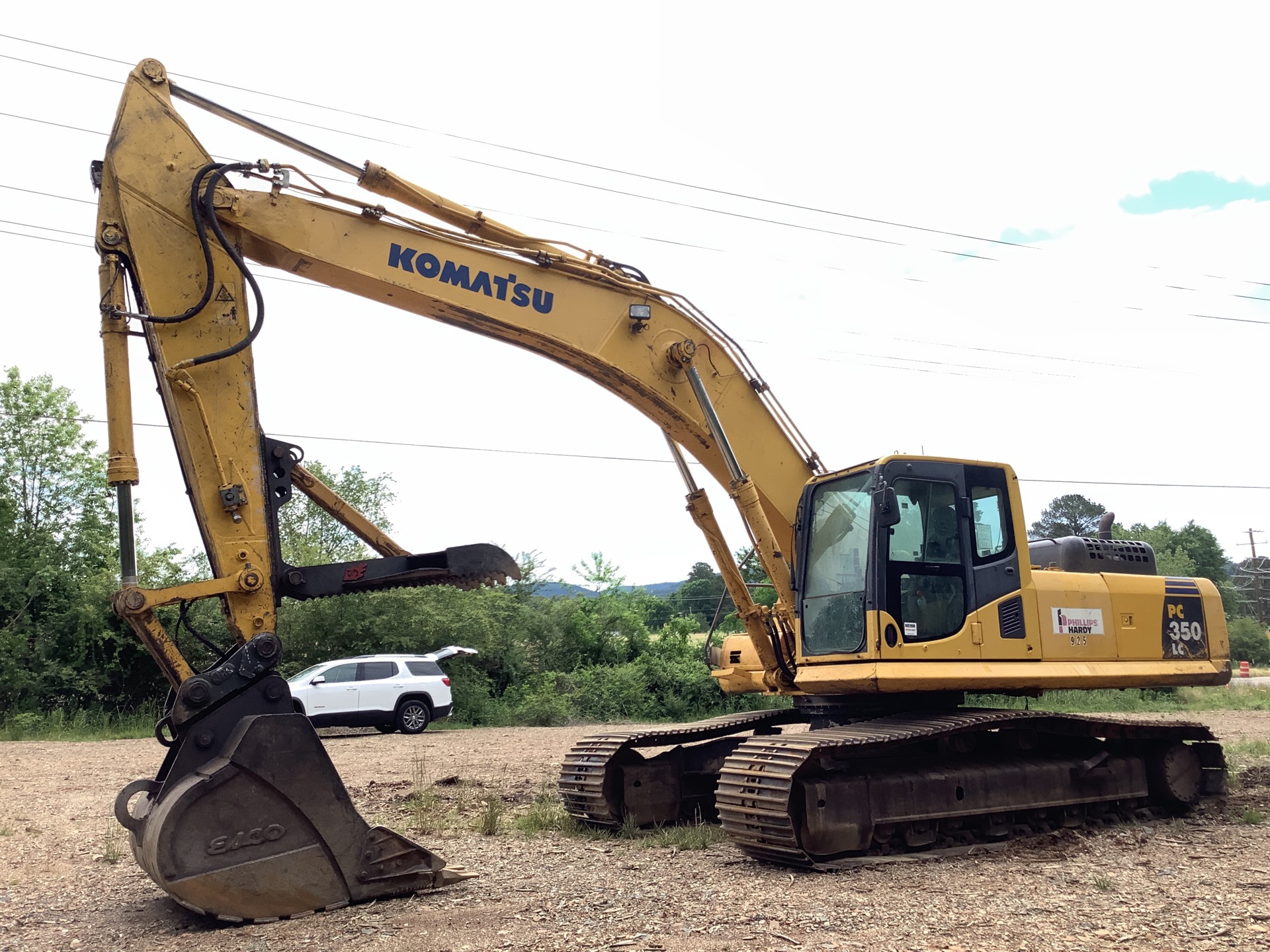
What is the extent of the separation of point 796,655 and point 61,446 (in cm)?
2453

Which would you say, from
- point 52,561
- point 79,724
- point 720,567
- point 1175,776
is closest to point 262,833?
point 720,567

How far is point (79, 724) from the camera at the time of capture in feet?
68.1

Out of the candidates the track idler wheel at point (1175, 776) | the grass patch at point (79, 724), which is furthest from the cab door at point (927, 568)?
the grass patch at point (79, 724)

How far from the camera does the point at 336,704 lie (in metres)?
19.3

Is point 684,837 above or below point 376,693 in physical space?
below

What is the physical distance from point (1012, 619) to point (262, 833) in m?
5.64

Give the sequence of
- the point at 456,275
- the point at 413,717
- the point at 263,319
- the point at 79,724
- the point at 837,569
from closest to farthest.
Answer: the point at 263,319, the point at 456,275, the point at 837,569, the point at 413,717, the point at 79,724

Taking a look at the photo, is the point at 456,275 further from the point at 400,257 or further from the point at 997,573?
the point at 997,573

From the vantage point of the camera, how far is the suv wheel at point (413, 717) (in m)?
19.9

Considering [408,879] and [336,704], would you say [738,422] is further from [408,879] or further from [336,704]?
[336,704]

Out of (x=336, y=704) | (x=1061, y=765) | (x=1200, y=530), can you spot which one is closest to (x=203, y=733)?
(x=1061, y=765)

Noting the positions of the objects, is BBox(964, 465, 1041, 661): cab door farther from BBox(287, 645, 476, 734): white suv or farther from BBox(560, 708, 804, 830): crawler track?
BBox(287, 645, 476, 734): white suv

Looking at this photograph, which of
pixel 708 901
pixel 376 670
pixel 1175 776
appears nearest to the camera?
pixel 708 901

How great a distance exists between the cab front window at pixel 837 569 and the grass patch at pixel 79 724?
15719mm
